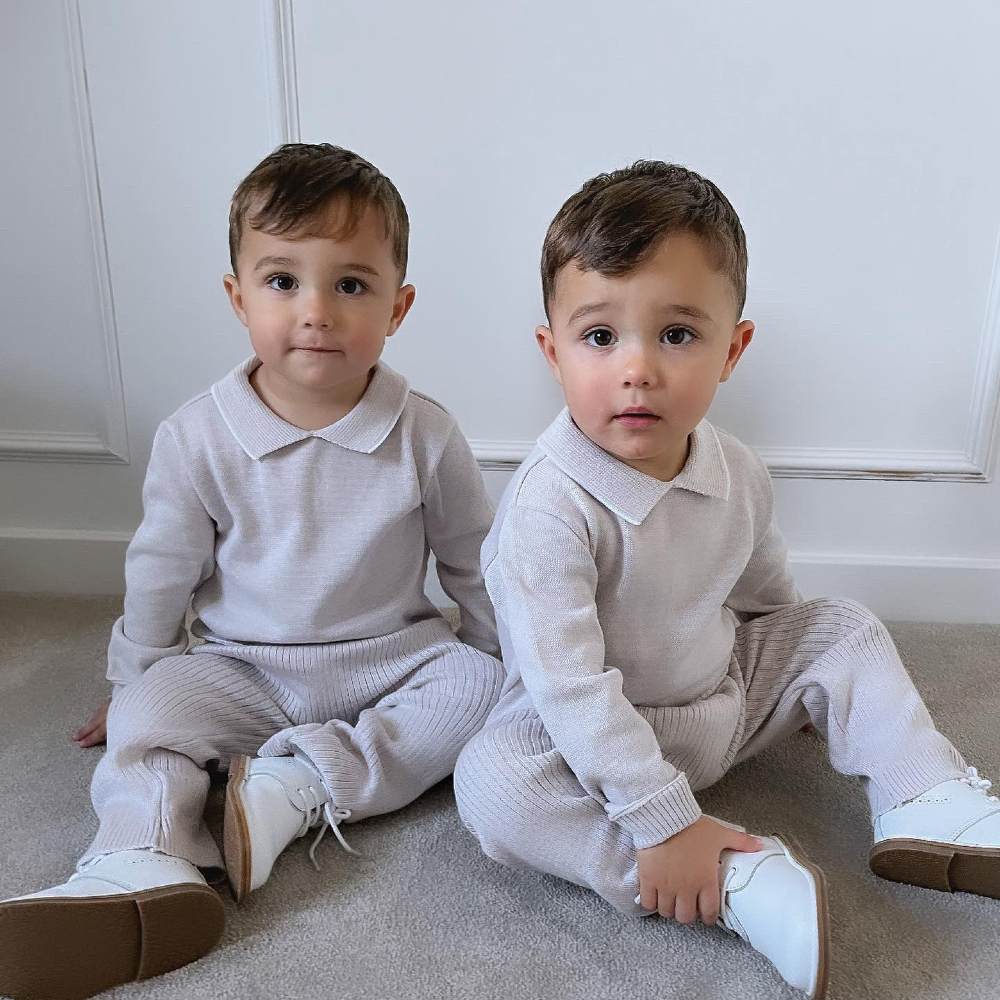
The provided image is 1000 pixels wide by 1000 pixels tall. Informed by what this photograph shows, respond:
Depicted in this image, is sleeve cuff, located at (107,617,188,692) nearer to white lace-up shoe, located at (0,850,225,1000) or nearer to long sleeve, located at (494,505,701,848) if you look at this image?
white lace-up shoe, located at (0,850,225,1000)

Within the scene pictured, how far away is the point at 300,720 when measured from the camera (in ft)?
3.62

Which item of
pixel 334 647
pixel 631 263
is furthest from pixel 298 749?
pixel 631 263

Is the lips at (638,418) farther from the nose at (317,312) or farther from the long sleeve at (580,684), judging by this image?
the nose at (317,312)

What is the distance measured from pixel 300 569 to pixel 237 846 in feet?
→ 0.93

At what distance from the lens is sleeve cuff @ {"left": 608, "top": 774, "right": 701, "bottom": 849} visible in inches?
33.9

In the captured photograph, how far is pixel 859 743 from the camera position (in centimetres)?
98

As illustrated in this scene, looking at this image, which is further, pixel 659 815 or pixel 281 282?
pixel 281 282

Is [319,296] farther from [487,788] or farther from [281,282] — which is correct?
[487,788]

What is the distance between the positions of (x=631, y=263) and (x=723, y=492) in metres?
0.24

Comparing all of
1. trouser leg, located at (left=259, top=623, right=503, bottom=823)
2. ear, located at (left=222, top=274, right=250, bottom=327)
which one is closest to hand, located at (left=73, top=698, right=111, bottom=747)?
trouser leg, located at (left=259, top=623, right=503, bottom=823)

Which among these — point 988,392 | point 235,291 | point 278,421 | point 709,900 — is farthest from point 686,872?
point 988,392

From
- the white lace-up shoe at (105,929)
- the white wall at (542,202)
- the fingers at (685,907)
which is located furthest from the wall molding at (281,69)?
the fingers at (685,907)

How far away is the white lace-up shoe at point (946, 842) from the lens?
88 cm

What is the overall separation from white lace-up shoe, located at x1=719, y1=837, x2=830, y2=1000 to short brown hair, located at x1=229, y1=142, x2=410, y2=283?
2.10ft
